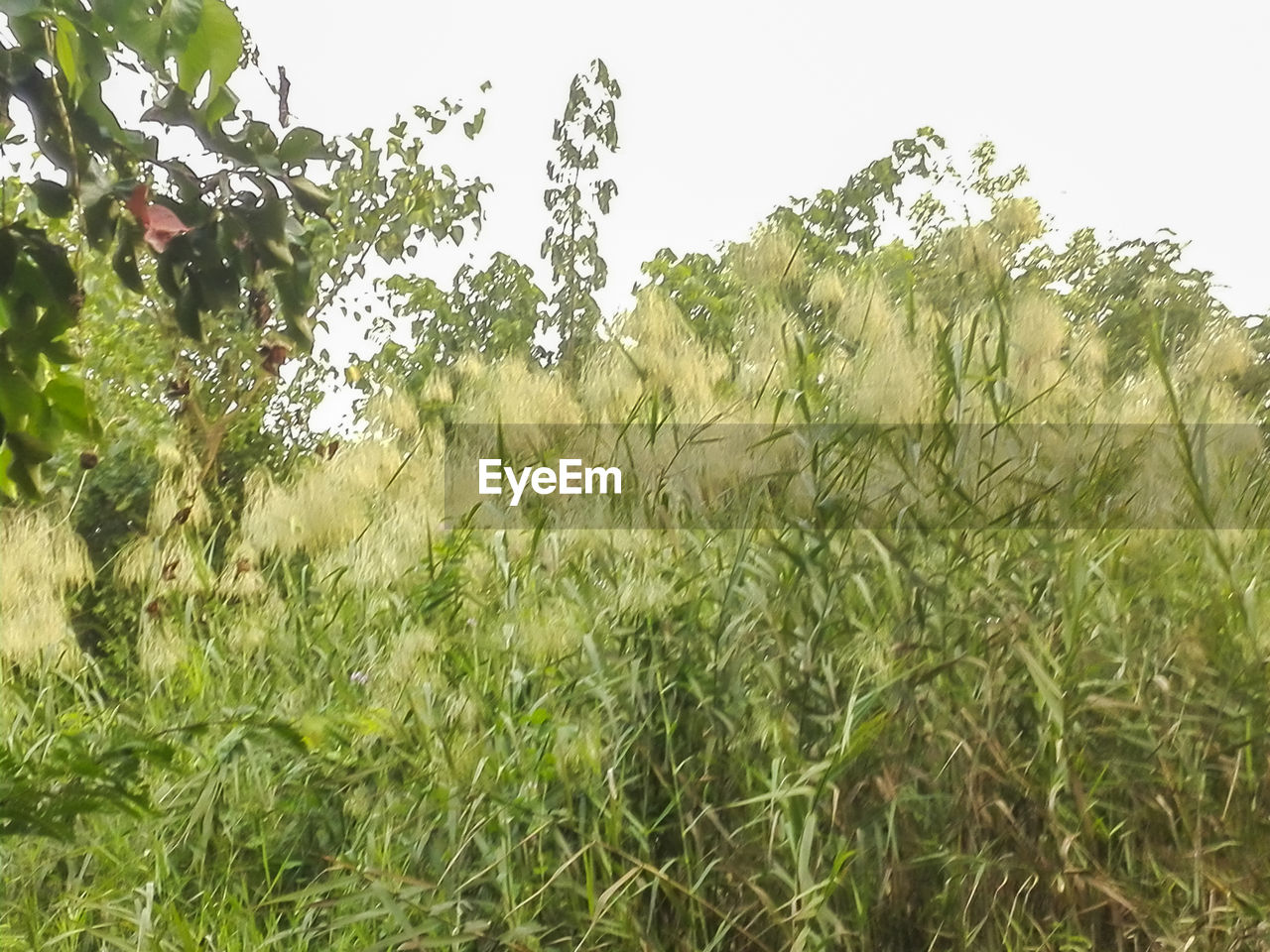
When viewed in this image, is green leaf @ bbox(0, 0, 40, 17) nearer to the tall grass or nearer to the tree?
the tree

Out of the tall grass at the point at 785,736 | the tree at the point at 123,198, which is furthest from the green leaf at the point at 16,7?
the tall grass at the point at 785,736

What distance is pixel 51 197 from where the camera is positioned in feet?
2.79

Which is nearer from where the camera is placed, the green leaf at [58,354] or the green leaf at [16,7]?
the green leaf at [16,7]

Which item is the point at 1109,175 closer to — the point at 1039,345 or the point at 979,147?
the point at 979,147

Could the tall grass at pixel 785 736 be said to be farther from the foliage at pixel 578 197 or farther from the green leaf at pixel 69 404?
the green leaf at pixel 69 404

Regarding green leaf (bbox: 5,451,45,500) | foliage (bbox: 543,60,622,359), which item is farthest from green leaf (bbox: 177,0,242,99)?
foliage (bbox: 543,60,622,359)

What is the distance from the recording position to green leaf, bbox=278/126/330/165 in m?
0.91

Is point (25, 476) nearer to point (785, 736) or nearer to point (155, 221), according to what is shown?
point (155, 221)

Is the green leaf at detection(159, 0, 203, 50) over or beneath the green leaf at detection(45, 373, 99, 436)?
over

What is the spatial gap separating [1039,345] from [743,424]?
0.32m

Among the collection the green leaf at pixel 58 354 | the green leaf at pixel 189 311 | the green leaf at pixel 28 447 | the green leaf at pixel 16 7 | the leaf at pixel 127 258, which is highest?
the green leaf at pixel 16 7

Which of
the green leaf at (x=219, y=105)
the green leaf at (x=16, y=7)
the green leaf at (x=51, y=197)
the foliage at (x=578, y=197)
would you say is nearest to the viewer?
the green leaf at (x=16, y=7)

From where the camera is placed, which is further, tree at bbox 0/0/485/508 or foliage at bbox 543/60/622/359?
foliage at bbox 543/60/622/359

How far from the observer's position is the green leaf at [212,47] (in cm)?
68
